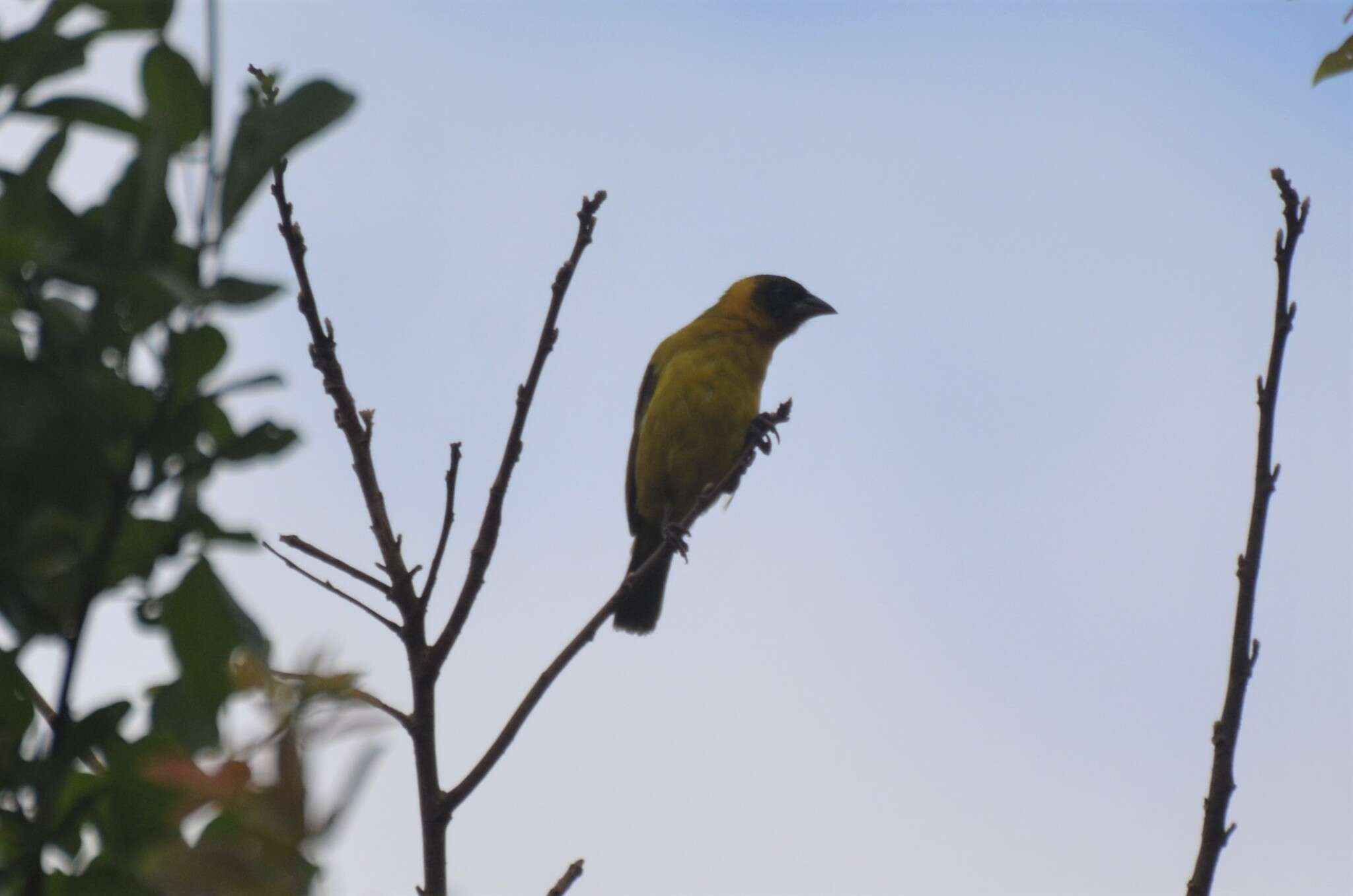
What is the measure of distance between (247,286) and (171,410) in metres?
0.12

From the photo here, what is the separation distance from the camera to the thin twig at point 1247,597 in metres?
A: 2.13

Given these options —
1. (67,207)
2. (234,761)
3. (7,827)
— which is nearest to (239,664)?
(234,761)

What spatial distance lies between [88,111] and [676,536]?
4593mm

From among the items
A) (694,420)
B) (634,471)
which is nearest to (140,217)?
(694,420)

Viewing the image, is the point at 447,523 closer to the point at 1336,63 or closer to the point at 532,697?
the point at 532,697

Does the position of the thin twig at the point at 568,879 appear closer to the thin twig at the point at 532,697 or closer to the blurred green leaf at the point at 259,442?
the thin twig at the point at 532,697

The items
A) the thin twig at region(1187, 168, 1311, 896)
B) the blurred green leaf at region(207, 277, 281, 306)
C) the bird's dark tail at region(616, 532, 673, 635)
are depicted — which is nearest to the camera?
the blurred green leaf at region(207, 277, 281, 306)

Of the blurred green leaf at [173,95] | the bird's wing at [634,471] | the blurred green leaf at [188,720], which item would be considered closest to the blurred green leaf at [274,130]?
the blurred green leaf at [173,95]

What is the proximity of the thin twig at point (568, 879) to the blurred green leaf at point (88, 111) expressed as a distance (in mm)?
1519

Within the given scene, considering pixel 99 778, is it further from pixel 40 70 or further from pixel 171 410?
pixel 40 70

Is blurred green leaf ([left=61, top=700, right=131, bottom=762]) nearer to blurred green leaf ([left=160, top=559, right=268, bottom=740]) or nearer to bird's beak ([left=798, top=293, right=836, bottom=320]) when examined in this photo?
blurred green leaf ([left=160, top=559, right=268, bottom=740])

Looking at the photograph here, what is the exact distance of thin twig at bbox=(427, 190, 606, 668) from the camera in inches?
107

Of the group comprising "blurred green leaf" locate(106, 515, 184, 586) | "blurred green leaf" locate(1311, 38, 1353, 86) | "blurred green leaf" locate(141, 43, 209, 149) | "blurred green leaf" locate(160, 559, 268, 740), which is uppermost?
"blurred green leaf" locate(1311, 38, 1353, 86)

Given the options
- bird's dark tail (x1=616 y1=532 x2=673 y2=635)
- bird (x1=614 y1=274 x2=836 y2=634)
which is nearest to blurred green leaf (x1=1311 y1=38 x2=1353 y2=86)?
bird (x1=614 y1=274 x2=836 y2=634)
